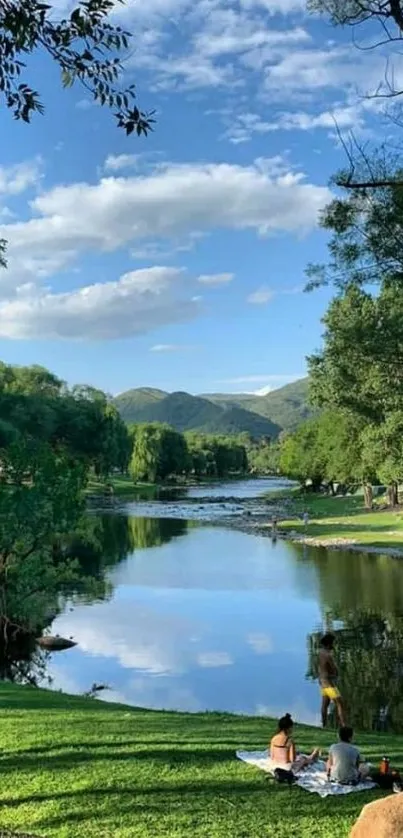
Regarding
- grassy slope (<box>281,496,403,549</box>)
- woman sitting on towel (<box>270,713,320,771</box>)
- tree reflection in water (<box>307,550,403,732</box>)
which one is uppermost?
woman sitting on towel (<box>270,713,320,771</box>)

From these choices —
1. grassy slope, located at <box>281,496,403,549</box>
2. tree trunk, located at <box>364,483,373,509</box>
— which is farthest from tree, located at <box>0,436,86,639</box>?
tree trunk, located at <box>364,483,373,509</box>

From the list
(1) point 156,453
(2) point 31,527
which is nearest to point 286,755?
(2) point 31,527

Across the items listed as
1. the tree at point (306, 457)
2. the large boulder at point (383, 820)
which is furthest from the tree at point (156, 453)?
the large boulder at point (383, 820)

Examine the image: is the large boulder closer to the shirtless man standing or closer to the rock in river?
the shirtless man standing

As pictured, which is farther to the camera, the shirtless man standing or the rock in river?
the rock in river

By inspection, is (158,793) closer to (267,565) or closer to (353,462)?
(267,565)

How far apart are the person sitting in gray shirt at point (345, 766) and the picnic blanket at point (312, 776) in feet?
0.24

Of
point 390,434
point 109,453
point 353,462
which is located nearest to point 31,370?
point 109,453

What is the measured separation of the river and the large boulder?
1347 cm

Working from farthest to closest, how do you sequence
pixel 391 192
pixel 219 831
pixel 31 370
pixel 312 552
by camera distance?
pixel 31 370 → pixel 312 552 → pixel 391 192 → pixel 219 831

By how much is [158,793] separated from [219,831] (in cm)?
130

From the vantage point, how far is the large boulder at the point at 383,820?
5090 millimetres

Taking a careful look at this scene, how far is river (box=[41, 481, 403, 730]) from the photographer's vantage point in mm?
20625

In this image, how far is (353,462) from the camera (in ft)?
249
